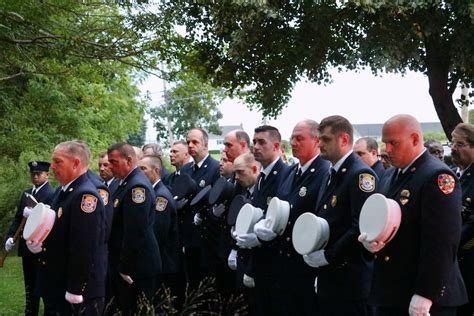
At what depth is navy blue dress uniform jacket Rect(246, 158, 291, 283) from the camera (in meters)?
6.75

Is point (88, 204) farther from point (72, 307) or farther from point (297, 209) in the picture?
point (297, 209)

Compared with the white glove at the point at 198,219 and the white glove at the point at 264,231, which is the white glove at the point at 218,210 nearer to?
the white glove at the point at 198,219

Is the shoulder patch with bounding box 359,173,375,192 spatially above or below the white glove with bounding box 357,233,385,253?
above

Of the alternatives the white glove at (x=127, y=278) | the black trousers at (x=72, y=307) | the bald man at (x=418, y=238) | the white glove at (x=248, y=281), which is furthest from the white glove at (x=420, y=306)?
the white glove at (x=127, y=278)

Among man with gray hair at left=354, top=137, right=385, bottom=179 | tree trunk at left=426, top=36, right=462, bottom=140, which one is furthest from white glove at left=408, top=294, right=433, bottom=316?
tree trunk at left=426, top=36, right=462, bottom=140

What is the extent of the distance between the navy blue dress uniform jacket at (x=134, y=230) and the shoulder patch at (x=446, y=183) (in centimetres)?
356

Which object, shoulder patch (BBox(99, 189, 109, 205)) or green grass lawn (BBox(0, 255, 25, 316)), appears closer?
shoulder patch (BBox(99, 189, 109, 205))

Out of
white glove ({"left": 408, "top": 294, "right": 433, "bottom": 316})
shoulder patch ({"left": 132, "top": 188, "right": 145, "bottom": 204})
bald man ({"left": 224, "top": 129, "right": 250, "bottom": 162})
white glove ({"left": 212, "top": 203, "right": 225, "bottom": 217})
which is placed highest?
bald man ({"left": 224, "top": 129, "right": 250, "bottom": 162})

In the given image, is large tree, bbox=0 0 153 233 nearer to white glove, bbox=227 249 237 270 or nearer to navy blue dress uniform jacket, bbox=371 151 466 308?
white glove, bbox=227 249 237 270

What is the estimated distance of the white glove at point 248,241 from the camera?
6.60 meters

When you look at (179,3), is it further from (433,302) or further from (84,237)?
(433,302)

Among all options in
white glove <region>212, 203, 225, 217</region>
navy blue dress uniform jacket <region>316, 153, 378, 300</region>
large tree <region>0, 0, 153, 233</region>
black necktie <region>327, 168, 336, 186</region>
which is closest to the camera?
navy blue dress uniform jacket <region>316, 153, 378, 300</region>

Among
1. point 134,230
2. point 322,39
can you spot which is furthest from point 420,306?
point 322,39

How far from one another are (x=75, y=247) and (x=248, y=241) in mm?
1544
